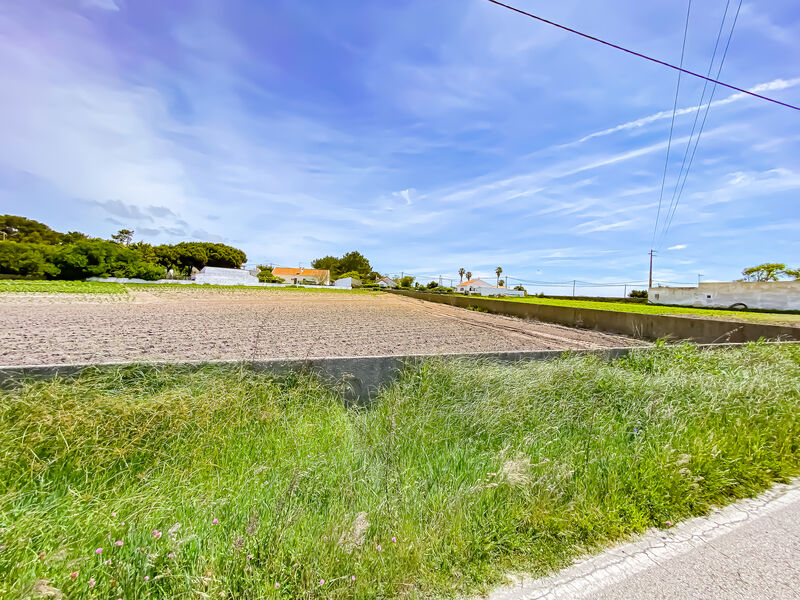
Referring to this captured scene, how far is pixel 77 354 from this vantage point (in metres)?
5.00

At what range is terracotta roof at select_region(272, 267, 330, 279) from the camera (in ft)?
235

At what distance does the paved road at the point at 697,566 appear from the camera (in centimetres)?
143

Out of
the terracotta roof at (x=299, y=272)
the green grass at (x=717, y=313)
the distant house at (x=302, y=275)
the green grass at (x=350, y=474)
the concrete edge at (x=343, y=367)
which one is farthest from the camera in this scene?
the terracotta roof at (x=299, y=272)

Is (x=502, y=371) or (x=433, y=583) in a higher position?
(x=502, y=371)

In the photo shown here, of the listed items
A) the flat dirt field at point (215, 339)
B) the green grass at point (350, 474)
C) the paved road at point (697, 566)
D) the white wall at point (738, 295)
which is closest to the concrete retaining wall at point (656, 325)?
the flat dirt field at point (215, 339)

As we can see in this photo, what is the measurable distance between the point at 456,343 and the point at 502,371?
12.6ft

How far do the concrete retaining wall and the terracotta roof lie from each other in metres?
60.2

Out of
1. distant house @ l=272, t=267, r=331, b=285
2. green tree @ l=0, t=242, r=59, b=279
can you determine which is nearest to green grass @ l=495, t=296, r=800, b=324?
green tree @ l=0, t=242, r=59, b=279

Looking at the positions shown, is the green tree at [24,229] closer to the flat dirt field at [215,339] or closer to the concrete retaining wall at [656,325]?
the flat dirt field at [215,339]

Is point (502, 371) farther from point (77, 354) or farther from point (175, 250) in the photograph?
point (175, 250)

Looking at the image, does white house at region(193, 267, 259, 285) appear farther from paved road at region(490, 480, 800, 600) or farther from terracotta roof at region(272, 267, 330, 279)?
paved road at region(490, 480, 800, 600)

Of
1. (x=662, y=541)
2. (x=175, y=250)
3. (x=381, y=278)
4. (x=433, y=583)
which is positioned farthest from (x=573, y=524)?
(x=381, y=278)

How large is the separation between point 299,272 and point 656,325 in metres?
72.7

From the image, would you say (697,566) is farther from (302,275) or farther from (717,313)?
(302,275)
